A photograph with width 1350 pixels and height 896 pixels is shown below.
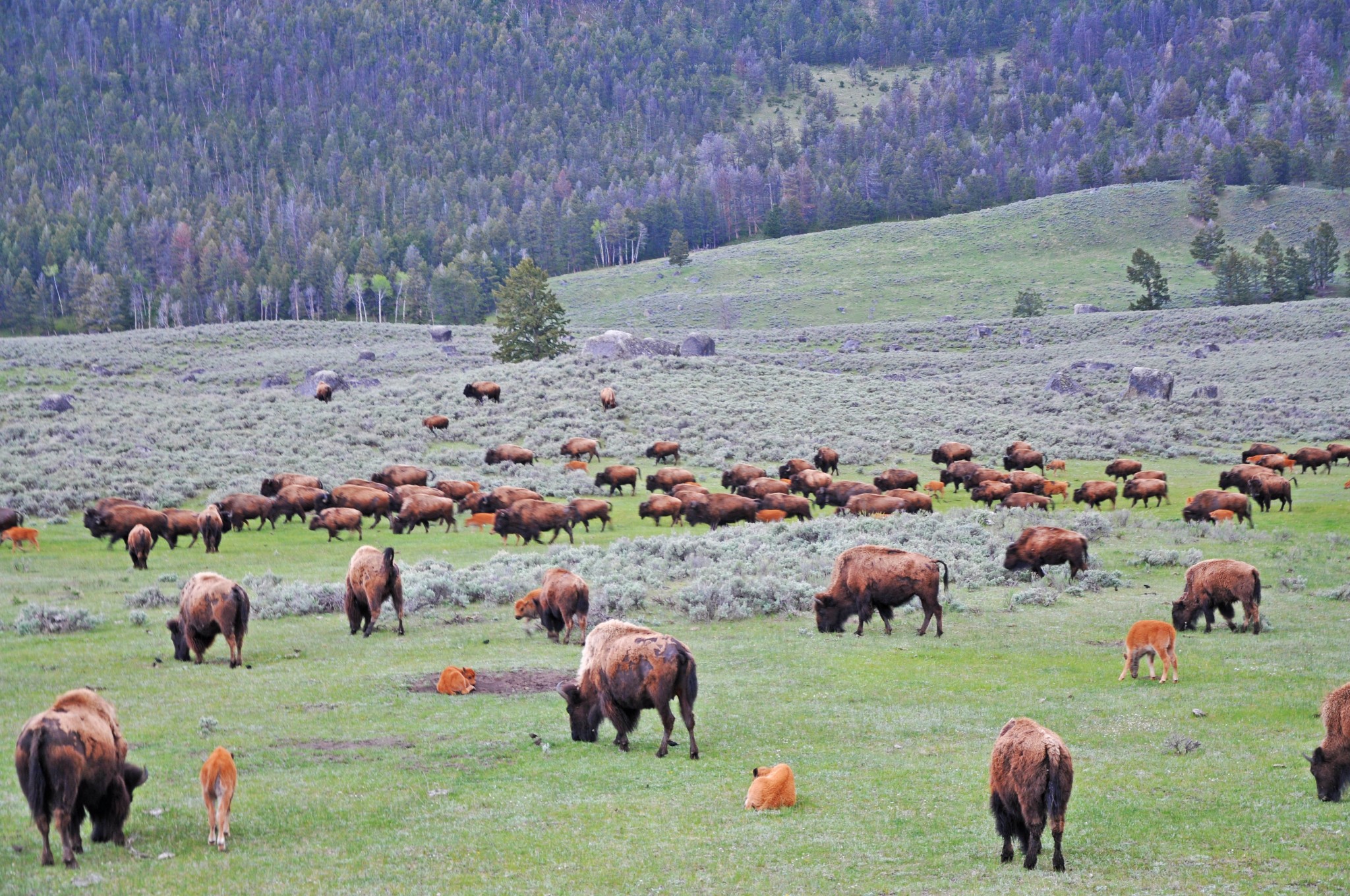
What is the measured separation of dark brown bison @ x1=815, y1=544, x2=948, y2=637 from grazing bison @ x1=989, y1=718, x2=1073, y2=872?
10.3m

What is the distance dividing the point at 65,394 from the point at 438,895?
5581 centimetres

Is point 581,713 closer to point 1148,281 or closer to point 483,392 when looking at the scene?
point 483,392

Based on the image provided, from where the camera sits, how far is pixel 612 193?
185 metres

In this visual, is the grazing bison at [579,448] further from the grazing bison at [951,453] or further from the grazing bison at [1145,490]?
the grazing bison at [1145,490]

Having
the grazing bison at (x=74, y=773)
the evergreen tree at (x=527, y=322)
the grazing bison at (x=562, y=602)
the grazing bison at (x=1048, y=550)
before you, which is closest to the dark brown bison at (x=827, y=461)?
the grazing bison at (x=1048, y=550)

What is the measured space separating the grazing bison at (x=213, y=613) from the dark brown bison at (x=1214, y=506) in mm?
25497

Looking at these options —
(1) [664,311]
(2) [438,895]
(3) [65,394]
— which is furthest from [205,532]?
(1) [664,311]

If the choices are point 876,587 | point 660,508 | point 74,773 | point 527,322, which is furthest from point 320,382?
point 74,773

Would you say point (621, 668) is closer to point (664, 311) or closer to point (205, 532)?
point (205, 532)

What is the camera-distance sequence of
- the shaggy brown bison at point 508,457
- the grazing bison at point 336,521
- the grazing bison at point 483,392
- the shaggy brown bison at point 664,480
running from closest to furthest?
the grazing bison at point 336,521
the shaggy brown bison at point 664,480
the shaggy brown bison at point 508,457
the grazing bison at point 483,392

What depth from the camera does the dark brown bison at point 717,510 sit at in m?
33.2

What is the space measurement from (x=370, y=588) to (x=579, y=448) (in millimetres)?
25911

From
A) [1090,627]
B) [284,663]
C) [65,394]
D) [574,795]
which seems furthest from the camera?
[65,394]

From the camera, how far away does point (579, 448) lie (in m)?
44.9
